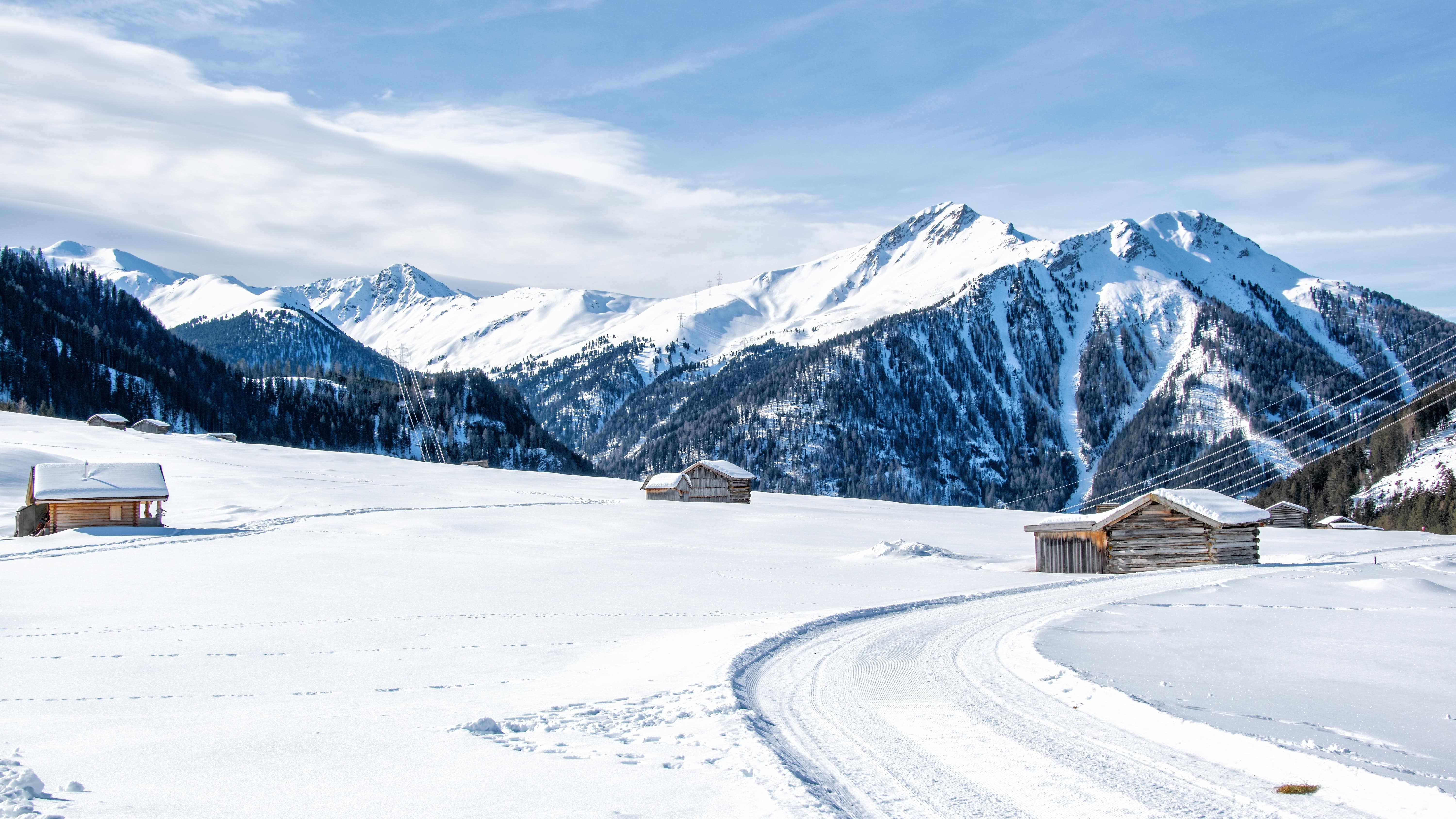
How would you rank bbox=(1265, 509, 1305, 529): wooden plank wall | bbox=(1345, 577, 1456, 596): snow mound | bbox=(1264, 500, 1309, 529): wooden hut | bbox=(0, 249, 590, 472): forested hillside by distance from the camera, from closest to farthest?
1. bbox=(1345, 577, 1456, 596): snow mound
2. bbox=(1264, 500, 1309, 529): wooden hut
3. bbox=(1265, 509, 1305, 529): wooden plank wall
4. bbox=(0, 249, 590, 472): forested hillside

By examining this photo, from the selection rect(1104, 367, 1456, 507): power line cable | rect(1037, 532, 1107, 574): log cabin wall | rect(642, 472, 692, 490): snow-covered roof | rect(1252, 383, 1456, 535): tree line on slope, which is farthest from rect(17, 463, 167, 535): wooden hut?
rect(1252, 383, 1456, 535): tree line on slope

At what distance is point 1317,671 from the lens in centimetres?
1373

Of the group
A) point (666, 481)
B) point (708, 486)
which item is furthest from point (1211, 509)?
point (666, 481)

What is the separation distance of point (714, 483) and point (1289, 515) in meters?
57.5

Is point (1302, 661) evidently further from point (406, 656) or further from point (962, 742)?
point (406, 656)

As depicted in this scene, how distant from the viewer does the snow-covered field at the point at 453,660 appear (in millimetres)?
8242

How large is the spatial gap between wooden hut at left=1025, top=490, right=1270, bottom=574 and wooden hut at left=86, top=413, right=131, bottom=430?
293ft

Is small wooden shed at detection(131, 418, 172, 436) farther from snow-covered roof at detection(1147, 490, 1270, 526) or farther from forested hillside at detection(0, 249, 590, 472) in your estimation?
snow-covered roof at detection(1147, 490, 1270, 526)

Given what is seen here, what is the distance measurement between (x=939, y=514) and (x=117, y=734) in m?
59.4

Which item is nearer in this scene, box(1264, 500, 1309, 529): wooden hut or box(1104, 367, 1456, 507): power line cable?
box(1264, 500, 1309, 529): wooden hut

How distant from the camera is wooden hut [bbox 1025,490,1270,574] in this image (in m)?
36.8

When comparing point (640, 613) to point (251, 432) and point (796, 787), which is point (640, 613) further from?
point (251, 432)

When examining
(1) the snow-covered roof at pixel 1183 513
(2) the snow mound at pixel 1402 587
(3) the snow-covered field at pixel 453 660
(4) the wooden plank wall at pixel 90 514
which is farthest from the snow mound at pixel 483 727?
(4) the wooden plank wall at pixel 90 514

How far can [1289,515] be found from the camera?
86.8 meters
